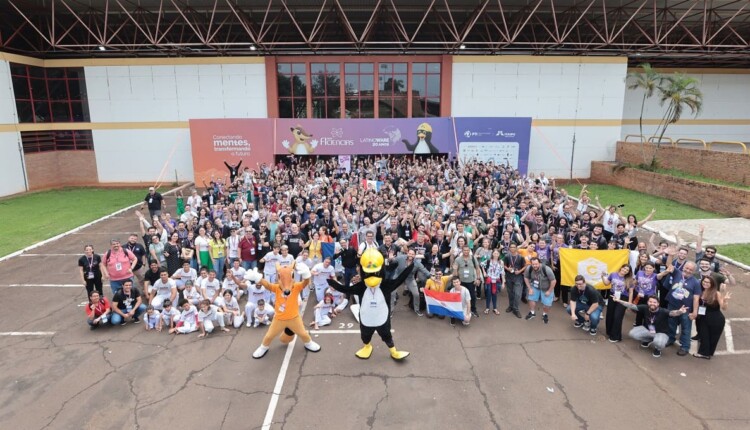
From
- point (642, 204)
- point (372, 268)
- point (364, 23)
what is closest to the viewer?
point (372, 268)

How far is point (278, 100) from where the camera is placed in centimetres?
2652

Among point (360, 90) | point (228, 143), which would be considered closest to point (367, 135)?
point (360, 90)

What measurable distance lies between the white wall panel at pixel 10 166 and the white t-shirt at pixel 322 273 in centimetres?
2396

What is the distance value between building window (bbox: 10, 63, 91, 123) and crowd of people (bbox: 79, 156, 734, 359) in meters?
20.7

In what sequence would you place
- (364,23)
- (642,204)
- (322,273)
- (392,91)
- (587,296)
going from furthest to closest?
(364,23) < (392,91) < (642,204) < (322,273) < (587,296)

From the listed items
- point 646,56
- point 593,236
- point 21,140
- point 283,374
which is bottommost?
point 283,374

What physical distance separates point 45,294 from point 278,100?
18517 mm

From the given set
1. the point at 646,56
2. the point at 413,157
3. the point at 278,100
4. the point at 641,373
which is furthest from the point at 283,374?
the point at 646,56

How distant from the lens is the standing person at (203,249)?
34.1 feet

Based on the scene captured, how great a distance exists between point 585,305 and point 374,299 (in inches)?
171

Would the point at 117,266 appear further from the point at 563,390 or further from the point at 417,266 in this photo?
the point at 563,390

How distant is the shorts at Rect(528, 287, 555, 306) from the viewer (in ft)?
28.8

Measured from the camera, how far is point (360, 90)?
26828 mm

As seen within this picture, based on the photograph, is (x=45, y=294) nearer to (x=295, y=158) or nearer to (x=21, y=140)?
(x=295, y=158)
